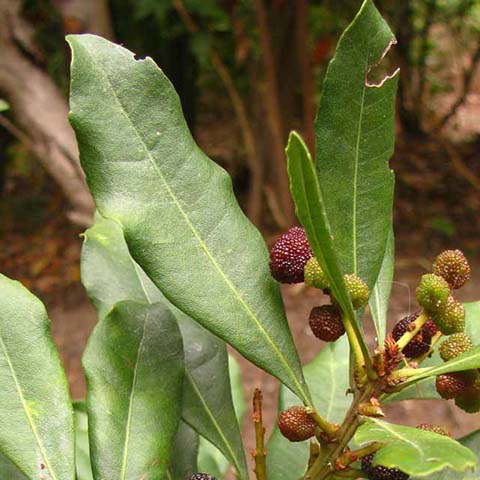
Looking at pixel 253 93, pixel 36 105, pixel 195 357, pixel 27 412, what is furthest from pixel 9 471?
pixel 253 93

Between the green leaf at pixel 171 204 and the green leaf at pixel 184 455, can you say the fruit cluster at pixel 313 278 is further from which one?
the green leaf at pixel 184 455

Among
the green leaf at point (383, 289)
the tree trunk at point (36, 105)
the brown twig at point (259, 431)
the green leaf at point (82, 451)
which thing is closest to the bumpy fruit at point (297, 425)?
the brown twig at point (259, 431)

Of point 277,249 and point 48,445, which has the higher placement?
point 277,249

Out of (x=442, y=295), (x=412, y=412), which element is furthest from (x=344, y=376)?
(x=412, y=412)

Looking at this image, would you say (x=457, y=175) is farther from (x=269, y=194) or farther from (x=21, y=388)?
(x=21, y=388)

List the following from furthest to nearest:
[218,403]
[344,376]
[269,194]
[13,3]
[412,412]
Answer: [269,194], [412,412], [13,3], [344,376], [218,403]

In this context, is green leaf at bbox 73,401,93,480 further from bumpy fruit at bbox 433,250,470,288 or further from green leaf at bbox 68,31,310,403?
bumpy fruit at bbox 433,250,470,288
